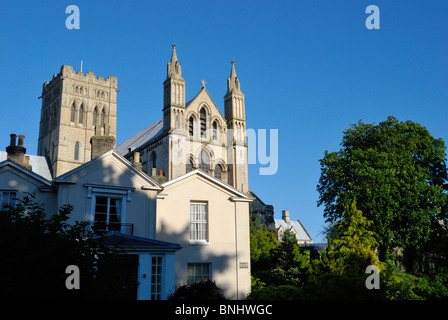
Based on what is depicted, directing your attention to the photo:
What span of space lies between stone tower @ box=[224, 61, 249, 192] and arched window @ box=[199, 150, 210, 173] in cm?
266

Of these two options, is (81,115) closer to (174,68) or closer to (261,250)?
(174,68)

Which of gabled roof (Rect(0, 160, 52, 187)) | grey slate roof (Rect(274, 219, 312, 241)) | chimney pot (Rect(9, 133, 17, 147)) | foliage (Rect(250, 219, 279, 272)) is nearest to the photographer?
gabled roof (Rect(0, 160, 52, 187))

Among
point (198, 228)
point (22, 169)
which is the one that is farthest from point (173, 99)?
point (22, 169)

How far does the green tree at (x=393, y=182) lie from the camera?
36219 mm

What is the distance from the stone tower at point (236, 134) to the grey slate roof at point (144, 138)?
861cm

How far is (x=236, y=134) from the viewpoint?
54.6 meters

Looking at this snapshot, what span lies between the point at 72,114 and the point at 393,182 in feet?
194

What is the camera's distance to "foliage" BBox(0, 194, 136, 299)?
28.7ft

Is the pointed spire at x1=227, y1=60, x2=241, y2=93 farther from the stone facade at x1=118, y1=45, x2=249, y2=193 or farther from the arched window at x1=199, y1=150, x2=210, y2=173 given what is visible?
the arched window at x1=199, y1=150, x2=210, y2=173

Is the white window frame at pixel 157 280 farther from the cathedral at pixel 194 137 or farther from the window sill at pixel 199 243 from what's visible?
the cathedral at pixel 194 137

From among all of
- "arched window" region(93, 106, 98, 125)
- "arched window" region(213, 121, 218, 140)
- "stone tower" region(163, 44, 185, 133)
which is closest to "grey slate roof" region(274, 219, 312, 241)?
"arched window" region(93, 106, 98, 125)

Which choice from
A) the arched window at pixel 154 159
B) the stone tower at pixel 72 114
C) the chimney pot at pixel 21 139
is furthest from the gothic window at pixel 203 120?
the stone tower at pixel 72 114

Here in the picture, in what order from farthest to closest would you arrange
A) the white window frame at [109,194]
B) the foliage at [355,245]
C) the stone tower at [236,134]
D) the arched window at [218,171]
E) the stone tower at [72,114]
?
the stone tower at [72,114] < the arched window at [218,171] < the stone tower at [236,134] < the foliage at [355,245] < the white window frame at [109,194]
